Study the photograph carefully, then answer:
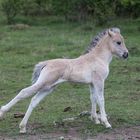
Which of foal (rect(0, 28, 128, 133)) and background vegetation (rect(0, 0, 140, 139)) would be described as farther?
background vegetation (rect(0, 0, 140, 139))

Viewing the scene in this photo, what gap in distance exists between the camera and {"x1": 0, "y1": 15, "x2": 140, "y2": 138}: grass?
8938mm

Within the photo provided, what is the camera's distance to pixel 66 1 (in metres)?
27.7

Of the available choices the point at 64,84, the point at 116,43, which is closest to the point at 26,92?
the point at 116,43

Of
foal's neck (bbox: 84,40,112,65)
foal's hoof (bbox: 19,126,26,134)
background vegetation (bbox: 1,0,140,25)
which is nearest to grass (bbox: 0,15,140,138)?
foal's hoof (bbox: 19,126,26,134)

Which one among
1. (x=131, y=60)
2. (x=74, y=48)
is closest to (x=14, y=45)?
(x=74, y=48)

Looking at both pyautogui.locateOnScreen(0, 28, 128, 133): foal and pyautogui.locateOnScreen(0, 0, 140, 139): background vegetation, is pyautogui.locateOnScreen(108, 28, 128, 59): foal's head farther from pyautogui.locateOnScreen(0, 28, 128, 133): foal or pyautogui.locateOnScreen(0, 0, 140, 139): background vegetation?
pyautogui.locateOnScreen(0, 0, 140, 139): background vegetation

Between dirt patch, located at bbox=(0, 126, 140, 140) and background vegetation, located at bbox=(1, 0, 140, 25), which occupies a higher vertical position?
dirt patch, located at bbox=(0, 126, 140, 140)

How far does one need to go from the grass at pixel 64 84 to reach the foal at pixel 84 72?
426 millimetres

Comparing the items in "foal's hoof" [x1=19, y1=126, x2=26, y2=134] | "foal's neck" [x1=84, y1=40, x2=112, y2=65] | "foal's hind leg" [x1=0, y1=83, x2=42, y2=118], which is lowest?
"foal's hoof" [x1=19, y1=126, x2=26, y2=134]

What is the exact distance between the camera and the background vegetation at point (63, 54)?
916 cm

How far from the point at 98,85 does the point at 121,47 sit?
28.3 inches

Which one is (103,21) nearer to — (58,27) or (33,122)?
(58,27)

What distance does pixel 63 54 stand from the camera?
687 inches

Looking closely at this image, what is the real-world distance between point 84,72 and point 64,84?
4888 millimetres
